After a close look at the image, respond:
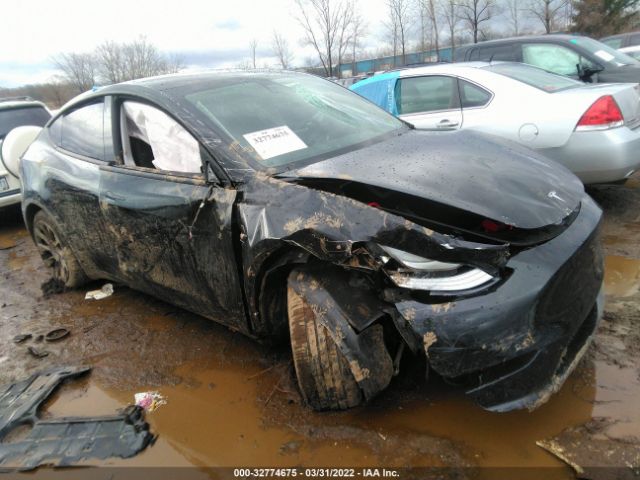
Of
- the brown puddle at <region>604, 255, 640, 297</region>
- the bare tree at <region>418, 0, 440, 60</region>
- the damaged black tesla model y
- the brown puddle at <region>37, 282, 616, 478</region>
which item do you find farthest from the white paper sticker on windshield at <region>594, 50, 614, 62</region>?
the bare tree at <region>418, 0, 440, 60</region>

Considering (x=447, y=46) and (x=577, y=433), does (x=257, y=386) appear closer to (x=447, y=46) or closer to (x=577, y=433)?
(x=577, y=433)

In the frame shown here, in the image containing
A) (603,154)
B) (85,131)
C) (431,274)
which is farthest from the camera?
(603,154)

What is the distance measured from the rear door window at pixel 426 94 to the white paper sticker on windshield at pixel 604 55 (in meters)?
3.16

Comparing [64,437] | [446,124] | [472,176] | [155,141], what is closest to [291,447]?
[64,437]

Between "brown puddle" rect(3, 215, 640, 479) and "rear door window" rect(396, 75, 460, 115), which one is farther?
"rear door window" rect(396, 75, 460, 115)

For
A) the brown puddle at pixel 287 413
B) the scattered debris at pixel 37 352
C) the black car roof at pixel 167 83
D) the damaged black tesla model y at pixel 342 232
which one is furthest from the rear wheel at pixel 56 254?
the black car roof at pixel 167 83

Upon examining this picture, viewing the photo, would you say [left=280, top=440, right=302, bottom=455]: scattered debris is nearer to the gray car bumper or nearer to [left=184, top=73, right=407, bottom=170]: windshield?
[left=184, top=73, right=407, bottom=170]: windshield

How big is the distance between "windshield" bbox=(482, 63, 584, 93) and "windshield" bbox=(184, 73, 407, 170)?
1841mm

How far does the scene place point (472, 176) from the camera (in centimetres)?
217

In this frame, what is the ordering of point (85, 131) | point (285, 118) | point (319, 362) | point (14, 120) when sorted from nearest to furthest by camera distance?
1. point (319, 362)
2. point (285, 118)
3. point (85, 131)
4. point (14, 120)

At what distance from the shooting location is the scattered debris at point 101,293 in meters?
3.90

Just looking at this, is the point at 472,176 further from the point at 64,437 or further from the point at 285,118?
the point at 64,437

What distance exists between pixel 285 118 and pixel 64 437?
2026mm

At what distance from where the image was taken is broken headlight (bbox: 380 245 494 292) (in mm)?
1781
